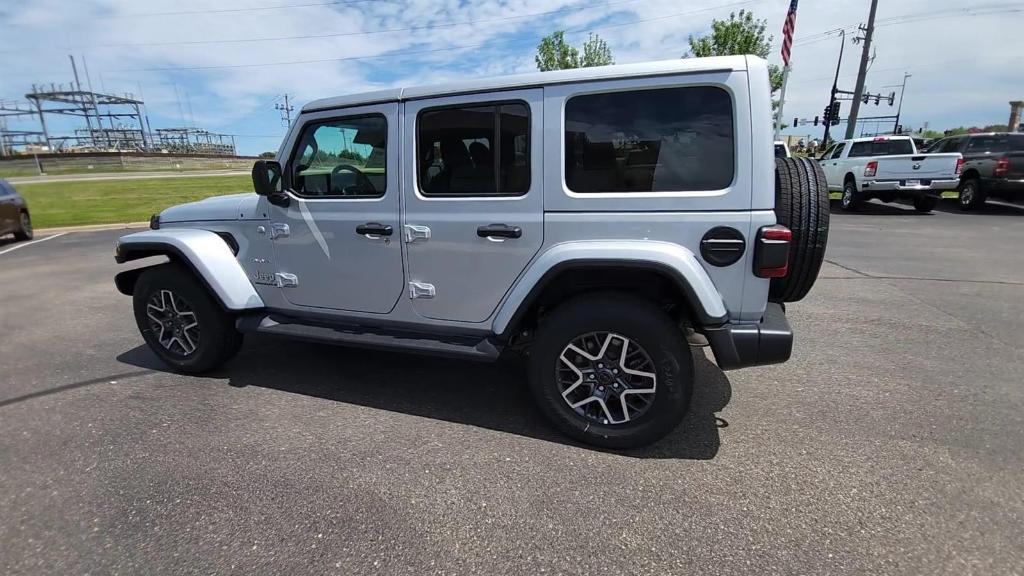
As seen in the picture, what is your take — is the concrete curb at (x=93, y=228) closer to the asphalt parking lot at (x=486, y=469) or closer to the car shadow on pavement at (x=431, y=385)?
the asphalt parking lot at (x=486, y=469)

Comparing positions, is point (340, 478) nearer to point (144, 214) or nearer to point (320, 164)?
point (320, 164)

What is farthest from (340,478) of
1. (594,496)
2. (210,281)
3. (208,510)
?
(210,281)

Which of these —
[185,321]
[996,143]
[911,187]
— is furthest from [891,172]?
[185,321]

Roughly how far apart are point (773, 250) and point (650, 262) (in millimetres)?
577

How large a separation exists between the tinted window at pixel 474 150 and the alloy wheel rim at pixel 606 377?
96cm

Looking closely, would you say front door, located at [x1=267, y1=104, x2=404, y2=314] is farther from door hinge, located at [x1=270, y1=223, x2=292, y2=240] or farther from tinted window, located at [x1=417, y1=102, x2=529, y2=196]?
tinted window, located at [x1=417, y1=102, x2=529, y2=196]

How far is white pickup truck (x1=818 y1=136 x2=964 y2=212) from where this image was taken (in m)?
12.1

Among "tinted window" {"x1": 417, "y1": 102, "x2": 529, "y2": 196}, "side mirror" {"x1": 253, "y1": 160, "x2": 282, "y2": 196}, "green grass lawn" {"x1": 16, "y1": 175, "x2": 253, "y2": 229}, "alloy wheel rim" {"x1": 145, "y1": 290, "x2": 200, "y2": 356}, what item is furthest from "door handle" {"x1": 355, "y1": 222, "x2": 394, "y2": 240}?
"green grass lawn" {"x1": 16, "y1": 175, "x2": 253, "y2": 229}

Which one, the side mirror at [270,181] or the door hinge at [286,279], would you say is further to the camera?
the door hinge at [286,279]

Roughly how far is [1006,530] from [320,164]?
413 centimetres

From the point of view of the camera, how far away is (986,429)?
295 cm

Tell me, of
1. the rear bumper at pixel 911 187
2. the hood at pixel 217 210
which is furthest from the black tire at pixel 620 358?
the rear bumper at pixel 911 187

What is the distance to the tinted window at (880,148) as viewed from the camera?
13445 millimetres

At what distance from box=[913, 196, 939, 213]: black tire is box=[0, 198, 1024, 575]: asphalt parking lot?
10732mm
